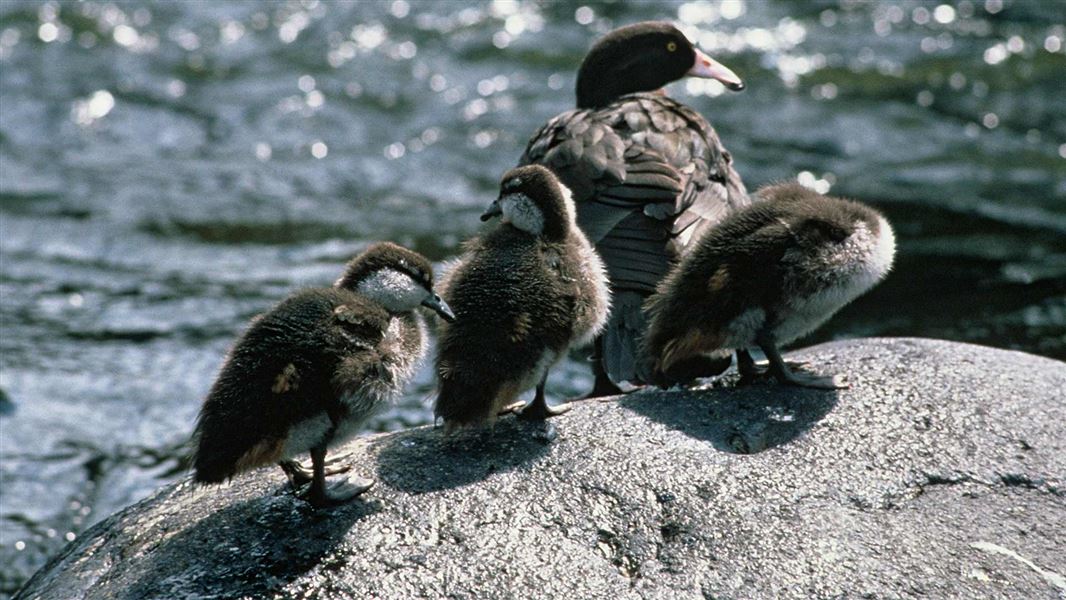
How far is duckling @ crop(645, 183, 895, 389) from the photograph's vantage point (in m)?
5.32

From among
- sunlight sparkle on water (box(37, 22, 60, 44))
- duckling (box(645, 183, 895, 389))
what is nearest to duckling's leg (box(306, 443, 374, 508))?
duckling (box(645, 183, 895, 389))

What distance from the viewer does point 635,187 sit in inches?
254

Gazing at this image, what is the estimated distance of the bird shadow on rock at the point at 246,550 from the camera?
419cm

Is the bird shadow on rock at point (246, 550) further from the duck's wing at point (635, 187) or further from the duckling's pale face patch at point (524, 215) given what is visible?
the duck's wing at point (635, 187)

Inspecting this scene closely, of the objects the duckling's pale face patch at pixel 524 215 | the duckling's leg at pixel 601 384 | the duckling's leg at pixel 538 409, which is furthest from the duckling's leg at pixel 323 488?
the duckling's leg at pixel 601 384

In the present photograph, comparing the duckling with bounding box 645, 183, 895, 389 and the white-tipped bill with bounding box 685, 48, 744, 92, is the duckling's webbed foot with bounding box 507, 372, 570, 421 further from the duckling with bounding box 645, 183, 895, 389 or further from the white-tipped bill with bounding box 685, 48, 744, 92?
the white-tipped bill with bounding box 685, 48, 744, 92

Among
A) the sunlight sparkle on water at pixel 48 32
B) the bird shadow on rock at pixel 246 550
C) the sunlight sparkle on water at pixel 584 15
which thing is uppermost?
the sunlight sparkle on water at pixel 48 32

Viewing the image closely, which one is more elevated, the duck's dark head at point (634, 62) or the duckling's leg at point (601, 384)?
the duck's dark head at point (634, 62)

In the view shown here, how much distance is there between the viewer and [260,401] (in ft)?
14.2

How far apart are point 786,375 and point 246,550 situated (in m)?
2.20

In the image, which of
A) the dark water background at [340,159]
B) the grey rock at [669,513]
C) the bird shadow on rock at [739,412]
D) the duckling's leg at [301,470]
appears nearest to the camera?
the grey rock at [669,513]

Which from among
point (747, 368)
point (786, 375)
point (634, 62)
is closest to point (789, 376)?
point (786, 375)

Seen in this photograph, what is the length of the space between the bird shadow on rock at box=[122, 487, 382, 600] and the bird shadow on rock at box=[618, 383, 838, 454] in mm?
1234

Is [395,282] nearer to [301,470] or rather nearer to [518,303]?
[518,303]
